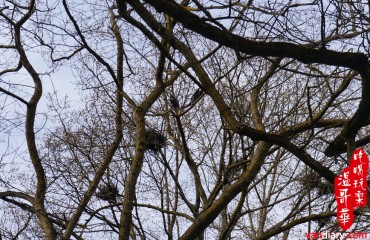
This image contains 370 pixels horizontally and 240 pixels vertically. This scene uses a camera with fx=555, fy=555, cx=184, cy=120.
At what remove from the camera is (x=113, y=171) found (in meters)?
6.91

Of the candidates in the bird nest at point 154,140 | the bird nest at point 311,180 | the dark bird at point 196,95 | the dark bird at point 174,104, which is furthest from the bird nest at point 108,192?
the bird nest at point 311,180

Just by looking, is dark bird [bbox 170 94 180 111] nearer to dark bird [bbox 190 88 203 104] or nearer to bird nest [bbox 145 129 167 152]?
dark bird [bbox 190 88 203 104]

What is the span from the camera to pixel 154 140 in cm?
704

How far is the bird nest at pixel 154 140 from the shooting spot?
704cm

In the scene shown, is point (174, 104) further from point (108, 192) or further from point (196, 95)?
point (108, 192)

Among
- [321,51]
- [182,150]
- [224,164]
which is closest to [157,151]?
[182,150]

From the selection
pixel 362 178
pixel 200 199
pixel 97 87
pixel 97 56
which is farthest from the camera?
pixel 200 199

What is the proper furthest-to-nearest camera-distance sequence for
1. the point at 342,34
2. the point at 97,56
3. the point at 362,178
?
the point at 97,56
the point at 362,178
the point at 342,34

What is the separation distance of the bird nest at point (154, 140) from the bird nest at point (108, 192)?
0.66 meters

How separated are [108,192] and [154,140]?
87 centimetres

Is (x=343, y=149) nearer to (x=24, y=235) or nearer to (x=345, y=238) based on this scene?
(x=345, y=238)

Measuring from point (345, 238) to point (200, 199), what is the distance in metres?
1.90

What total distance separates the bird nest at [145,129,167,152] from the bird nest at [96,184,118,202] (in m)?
0.66

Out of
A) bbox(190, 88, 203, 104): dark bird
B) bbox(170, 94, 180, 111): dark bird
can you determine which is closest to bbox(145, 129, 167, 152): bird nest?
bbox(170, 94, 180, 111): dark bird
